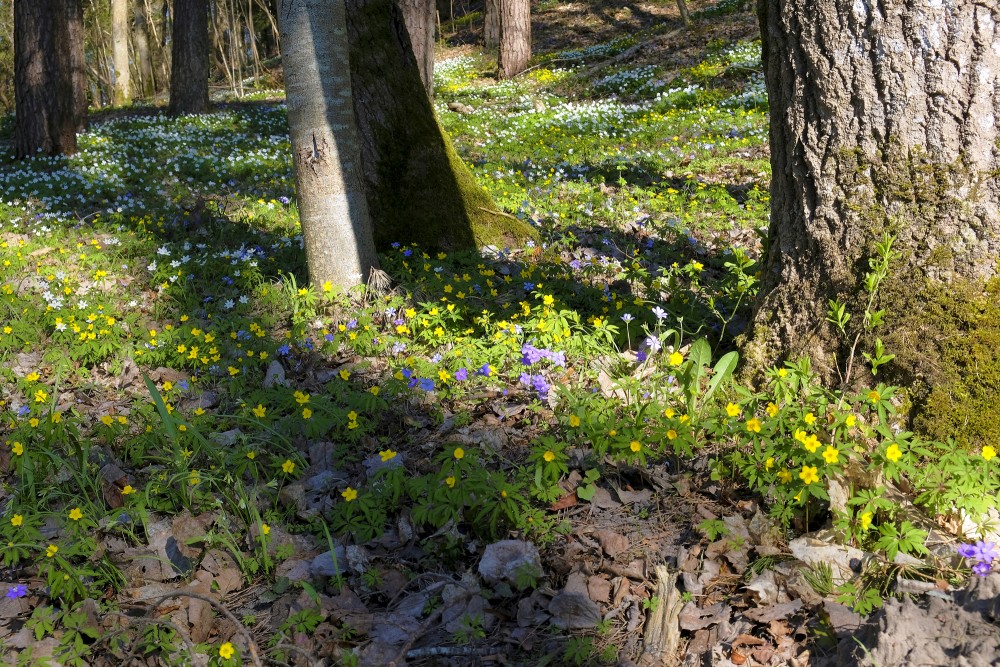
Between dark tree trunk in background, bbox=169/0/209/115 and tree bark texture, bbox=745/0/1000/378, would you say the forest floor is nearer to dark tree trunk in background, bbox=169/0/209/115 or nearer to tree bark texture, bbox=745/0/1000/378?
tree bark texture, bbox=745/0/1000/378

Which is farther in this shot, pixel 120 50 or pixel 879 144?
pixel 120 50

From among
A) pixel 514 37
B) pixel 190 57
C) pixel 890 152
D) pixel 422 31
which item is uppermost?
pixel 514 37

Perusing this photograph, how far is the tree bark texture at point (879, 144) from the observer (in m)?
2.50

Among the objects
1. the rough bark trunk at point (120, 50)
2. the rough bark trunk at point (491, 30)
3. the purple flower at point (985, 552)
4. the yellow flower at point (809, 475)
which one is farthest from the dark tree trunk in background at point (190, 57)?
the purple flower at point (985, 552)

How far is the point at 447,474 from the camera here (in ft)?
8.79

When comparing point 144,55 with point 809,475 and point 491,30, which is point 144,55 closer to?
point 491,30

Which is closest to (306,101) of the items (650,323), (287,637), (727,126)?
(650,323)

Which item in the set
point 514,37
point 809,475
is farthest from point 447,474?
point 514,37

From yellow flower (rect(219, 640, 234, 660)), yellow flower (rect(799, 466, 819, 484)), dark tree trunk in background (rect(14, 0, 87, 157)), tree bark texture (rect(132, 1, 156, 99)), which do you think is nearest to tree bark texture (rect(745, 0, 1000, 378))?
yellow flower (rect(799, 466, 819, 484))

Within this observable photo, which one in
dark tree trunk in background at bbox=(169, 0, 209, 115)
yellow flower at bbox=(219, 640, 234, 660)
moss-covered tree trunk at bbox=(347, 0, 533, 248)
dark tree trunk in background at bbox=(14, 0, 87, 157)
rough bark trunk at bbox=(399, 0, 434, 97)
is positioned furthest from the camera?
dark tree trunk in background at bbox=(169, 0, 209, 115)

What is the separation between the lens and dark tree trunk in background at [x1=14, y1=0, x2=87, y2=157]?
31.6 feet

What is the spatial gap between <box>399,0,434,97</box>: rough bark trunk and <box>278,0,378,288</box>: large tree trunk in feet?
23.5

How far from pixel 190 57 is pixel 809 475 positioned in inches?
621

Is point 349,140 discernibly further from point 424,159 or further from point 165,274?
point 165,274
